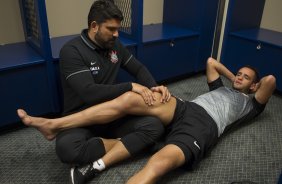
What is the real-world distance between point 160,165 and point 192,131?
308 mm

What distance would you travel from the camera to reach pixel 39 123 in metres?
1.37

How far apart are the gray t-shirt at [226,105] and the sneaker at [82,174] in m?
0.79

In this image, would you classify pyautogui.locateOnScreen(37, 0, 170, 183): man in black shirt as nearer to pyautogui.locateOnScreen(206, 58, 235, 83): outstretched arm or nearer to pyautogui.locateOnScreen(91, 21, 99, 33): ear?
pyautogui.locateOnScreen(91, 21, 99, 33): ear

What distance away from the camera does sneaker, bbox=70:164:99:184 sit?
134 centimetres

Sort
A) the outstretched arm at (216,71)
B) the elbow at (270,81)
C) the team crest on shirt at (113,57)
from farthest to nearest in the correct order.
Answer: the outstretched arm at (216,71)
the elbow at (270,81)
the team crest on shirt at (113,57)

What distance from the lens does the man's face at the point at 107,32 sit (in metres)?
1.48

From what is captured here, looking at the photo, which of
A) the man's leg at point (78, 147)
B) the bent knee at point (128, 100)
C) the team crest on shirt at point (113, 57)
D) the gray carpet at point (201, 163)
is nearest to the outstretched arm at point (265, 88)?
the gray carpet at point (201, 163)

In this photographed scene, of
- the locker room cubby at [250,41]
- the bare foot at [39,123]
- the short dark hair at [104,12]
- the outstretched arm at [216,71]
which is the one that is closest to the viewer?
the bare foot at [39,123]

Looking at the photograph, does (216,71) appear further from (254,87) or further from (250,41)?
(250,41)

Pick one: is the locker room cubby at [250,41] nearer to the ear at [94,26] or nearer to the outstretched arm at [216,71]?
the outstretched arm at [216,71]

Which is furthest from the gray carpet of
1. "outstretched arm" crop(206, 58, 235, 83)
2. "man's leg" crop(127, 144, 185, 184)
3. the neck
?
the neck

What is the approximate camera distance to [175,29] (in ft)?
8.50

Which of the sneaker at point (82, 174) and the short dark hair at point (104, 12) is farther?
the short dark hair at point (104, 12)

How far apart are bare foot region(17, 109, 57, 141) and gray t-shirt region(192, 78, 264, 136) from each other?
93 cm
